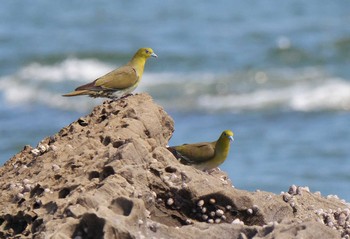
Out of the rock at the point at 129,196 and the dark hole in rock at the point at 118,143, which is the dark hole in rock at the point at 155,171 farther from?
the dark hole in rock at the point at 118,143

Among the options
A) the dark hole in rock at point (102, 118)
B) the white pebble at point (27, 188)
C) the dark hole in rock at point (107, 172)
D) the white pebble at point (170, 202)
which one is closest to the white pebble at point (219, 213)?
the white pebble at point (170, 202)

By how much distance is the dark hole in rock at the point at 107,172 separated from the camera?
22.9ft

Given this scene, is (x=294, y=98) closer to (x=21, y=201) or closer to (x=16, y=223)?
(x=21, y=201)

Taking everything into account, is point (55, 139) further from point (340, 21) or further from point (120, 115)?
point (340, 21)

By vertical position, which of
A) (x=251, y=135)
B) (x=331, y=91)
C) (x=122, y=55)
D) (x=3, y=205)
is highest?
(x=122, y=55)

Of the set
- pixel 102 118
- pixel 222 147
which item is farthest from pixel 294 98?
pixel 102 118

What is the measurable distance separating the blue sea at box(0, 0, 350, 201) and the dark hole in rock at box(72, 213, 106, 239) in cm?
1109

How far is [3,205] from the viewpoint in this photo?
720 cm

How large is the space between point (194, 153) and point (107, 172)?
2.15 meters

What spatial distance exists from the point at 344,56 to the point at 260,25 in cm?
481

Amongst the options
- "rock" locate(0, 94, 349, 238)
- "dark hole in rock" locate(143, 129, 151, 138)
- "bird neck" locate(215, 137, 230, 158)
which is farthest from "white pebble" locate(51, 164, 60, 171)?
"bird neck" locate(215, 137, 230, 158)

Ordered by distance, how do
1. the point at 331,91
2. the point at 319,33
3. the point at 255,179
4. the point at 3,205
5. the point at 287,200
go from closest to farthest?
the point at 3,205 → the point at 287,200 → the point at 255,179 → the point at 331,91 → the point at 319,33

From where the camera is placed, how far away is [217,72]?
28250mm

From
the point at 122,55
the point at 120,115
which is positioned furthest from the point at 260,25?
the point at 120,115
